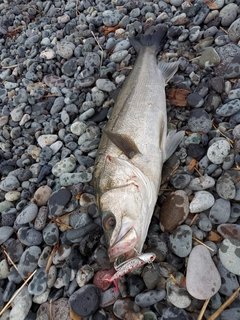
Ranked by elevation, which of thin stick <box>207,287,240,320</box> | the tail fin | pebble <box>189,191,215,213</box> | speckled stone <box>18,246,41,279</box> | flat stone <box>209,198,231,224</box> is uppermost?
the tail fin

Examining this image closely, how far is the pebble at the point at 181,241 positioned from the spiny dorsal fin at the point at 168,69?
2174 mm

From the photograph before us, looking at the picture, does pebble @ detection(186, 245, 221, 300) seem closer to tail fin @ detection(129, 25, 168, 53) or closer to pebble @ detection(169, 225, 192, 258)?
pebble @ detection(169, 225, 192, 258)

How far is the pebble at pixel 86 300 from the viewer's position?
8.20ft

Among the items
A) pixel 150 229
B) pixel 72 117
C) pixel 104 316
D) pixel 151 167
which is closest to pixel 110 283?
pixel 104 316

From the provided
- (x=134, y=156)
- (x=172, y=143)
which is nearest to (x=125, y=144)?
(x=134, y=156)

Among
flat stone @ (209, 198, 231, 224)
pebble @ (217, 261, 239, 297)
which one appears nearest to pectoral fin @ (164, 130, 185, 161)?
flat stone @ (209, 198, 231, 224)

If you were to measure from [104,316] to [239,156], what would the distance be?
2.17 m

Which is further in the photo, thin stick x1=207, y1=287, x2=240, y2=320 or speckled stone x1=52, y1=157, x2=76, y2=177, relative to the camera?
speckled stone x1=52, y1=157, x2=76, y2=177

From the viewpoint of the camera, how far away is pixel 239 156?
3.01 m

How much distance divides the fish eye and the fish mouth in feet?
0.46

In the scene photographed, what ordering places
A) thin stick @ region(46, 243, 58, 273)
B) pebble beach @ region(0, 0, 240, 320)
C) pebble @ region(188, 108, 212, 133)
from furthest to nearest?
pebble @ region(188, 108, 212, 133), thin stick @ region(46, 243, 58, 273), pebble beach @ region(0, 0, 240, 320)

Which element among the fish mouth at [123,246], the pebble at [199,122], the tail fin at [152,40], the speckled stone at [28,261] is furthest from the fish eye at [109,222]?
the tail fin at [152,40]

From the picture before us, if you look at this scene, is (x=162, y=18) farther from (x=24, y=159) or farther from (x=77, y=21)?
(x=24, y=159)

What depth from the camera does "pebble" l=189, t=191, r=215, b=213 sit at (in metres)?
2.82
